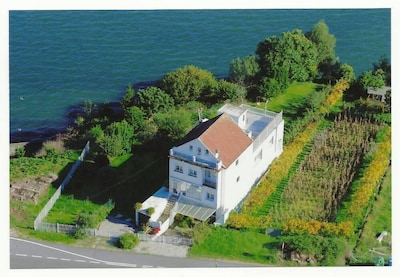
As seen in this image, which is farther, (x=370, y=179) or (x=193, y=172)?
(x=370, y=179)

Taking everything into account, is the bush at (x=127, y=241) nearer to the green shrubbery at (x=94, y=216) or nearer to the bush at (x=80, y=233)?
the green shrubbery at (x=94, y=216)

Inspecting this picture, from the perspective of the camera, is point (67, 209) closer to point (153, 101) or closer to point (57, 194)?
point (57, 194)

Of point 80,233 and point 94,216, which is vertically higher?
point 94,216

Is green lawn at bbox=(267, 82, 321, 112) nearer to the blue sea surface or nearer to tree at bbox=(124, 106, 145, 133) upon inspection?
the blue sea surface

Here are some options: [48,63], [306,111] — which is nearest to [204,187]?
[306,111]

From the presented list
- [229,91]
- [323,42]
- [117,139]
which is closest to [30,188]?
[117,139]

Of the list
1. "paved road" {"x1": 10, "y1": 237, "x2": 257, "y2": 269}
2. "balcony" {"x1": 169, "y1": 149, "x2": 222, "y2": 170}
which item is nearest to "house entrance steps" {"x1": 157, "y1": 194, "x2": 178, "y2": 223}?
"balcony" {"x1": 169, "y1": 149, "x2": 222, "y2": 170}

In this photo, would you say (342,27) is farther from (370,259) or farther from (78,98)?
(370,259)

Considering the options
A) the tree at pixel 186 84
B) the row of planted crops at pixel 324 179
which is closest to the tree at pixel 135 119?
the tree at pixel 186 84
